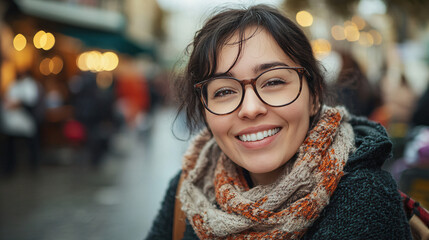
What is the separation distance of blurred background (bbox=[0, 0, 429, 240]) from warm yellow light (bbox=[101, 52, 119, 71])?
5 cm

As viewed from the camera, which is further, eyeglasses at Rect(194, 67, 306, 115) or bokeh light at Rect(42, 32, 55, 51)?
bokeh light at Rect(42, 32, 55, 51)

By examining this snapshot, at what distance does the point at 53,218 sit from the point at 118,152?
564cm

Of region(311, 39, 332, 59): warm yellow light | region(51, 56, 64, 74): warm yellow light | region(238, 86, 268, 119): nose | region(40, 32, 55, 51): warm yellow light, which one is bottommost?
region(238, 86, 268, 119): nose

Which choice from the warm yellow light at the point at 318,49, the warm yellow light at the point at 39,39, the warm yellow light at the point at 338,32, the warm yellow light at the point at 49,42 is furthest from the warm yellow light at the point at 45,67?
the warm yellow light at the point at 338,32

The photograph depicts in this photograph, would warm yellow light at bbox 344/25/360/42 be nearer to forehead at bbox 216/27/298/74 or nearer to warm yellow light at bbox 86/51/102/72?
forehead at bbox 216/27/298/74

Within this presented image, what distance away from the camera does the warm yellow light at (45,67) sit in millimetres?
11422

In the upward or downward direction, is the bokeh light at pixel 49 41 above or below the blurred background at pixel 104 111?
above

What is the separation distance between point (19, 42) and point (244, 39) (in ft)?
32.7

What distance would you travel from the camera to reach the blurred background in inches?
145

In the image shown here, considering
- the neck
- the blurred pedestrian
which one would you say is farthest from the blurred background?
the neck

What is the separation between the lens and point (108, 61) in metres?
14.6

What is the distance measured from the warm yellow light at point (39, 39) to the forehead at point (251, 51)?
10602mm

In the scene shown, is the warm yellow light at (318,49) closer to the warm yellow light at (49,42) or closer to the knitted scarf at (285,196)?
the knitted scarf at (285,196)

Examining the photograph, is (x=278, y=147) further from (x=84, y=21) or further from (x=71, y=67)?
(x=71, y=67)
